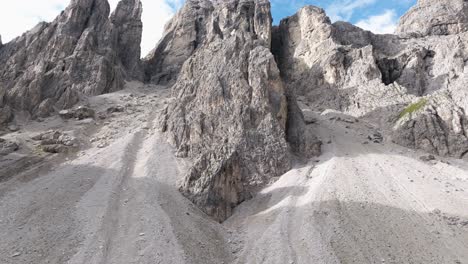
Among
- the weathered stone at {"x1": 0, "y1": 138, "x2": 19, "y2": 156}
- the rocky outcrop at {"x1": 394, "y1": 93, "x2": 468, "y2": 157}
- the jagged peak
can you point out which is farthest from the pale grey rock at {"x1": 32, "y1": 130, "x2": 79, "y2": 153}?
the jagged peak

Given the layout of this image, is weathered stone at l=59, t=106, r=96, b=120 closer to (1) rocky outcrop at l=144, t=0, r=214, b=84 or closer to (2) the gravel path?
(2) the gravel path

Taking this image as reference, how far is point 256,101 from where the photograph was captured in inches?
1585

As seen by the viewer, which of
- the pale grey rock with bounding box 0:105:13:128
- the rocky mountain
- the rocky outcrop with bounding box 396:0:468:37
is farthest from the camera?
the rocky outcrop with bounding box 396:0:468:37

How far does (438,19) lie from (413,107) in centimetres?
5327

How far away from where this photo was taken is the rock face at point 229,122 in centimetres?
3080

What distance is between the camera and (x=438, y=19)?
86438 millimetres

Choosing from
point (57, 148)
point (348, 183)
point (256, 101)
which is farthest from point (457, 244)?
point (57, 148)

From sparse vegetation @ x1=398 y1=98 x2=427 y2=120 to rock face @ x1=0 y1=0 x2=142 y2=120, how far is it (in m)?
47.5

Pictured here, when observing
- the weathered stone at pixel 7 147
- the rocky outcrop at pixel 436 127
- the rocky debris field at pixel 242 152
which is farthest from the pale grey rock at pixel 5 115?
the rocky outcrop at pixel 436 127

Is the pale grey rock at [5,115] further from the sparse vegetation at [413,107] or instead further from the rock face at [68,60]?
the sparse vegetation at [413,107]

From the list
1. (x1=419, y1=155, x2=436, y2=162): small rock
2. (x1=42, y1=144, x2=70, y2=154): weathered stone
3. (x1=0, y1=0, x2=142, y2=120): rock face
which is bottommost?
(x1=42, y1=144, x2=70, y2=154): weathered stone

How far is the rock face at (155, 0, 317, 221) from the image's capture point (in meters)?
30.8

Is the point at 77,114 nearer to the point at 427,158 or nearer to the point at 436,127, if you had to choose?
the point at 427,158

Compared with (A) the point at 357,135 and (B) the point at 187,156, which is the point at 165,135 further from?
(A) the point at 357,135
